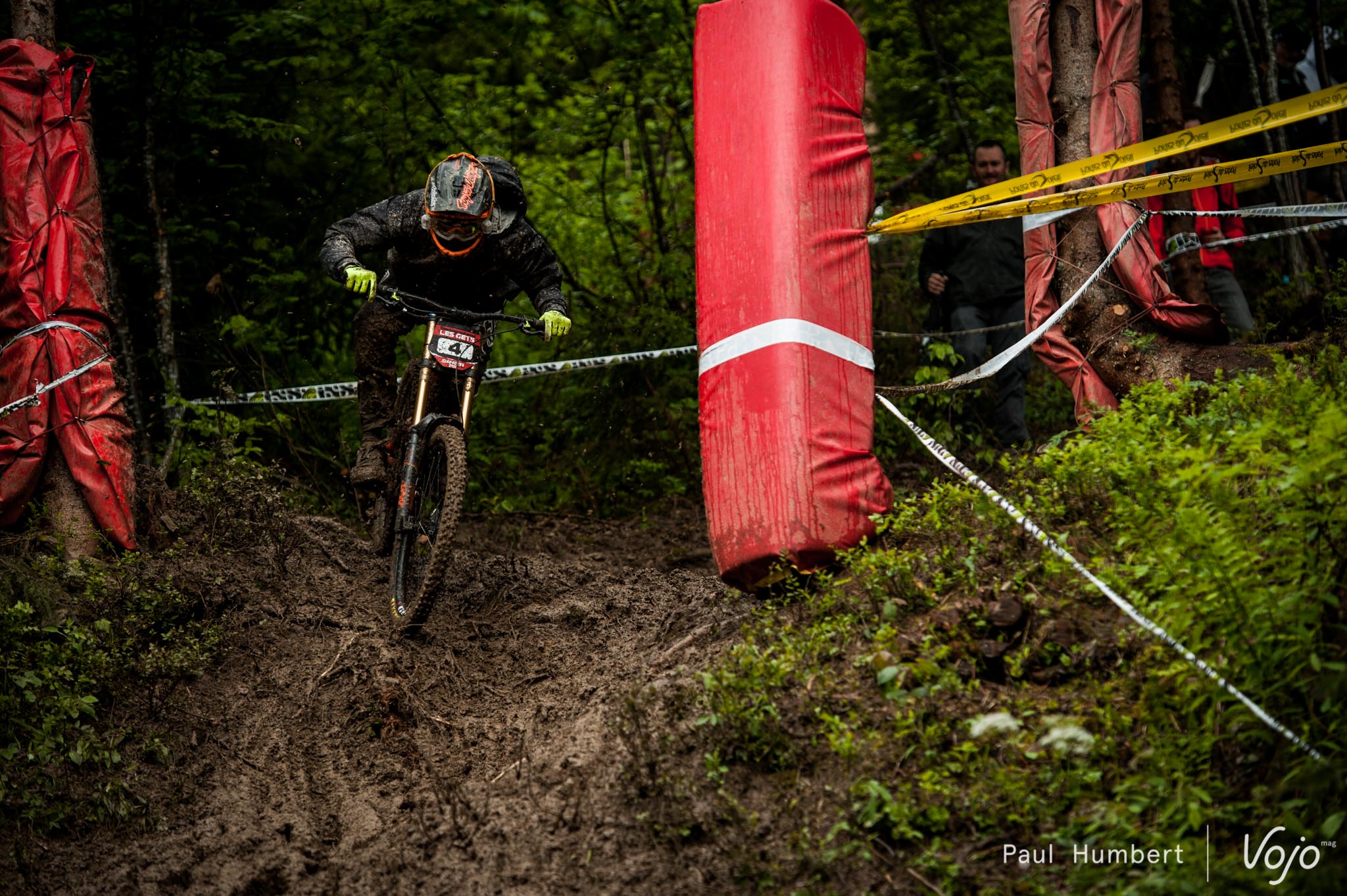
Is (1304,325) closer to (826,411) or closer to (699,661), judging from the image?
(826,411)

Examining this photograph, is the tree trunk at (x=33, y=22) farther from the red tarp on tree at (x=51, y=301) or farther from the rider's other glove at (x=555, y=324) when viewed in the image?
the rider's other glove at (x=555, y=324)

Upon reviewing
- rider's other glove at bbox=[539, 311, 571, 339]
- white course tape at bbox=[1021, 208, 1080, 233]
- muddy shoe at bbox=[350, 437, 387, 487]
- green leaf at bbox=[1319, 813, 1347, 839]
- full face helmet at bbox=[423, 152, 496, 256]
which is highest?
full face helmet at bbox=[423, 152, 496, 256]

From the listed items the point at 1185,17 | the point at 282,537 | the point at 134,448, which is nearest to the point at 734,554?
the point at 282,537

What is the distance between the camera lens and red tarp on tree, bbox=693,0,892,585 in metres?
4.59

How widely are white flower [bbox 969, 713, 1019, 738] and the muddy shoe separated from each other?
373 centimetres

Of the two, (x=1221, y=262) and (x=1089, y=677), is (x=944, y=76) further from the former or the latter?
(x=1089, y=677)

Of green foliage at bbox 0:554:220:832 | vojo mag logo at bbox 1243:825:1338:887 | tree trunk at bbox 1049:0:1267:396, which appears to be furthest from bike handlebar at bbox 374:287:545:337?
vojo mag logo at bbox 1243:825:1338:887

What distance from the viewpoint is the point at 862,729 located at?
3.71 meters

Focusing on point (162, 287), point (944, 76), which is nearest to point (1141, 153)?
point (944, 76)

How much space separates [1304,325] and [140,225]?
327 inches

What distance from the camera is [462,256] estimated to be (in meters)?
6.01

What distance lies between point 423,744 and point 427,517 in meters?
1.40

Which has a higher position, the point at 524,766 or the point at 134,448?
the point at 134,448

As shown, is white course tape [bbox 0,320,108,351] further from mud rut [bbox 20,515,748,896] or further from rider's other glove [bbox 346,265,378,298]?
mud rut [bbox 20,515,748,896]
